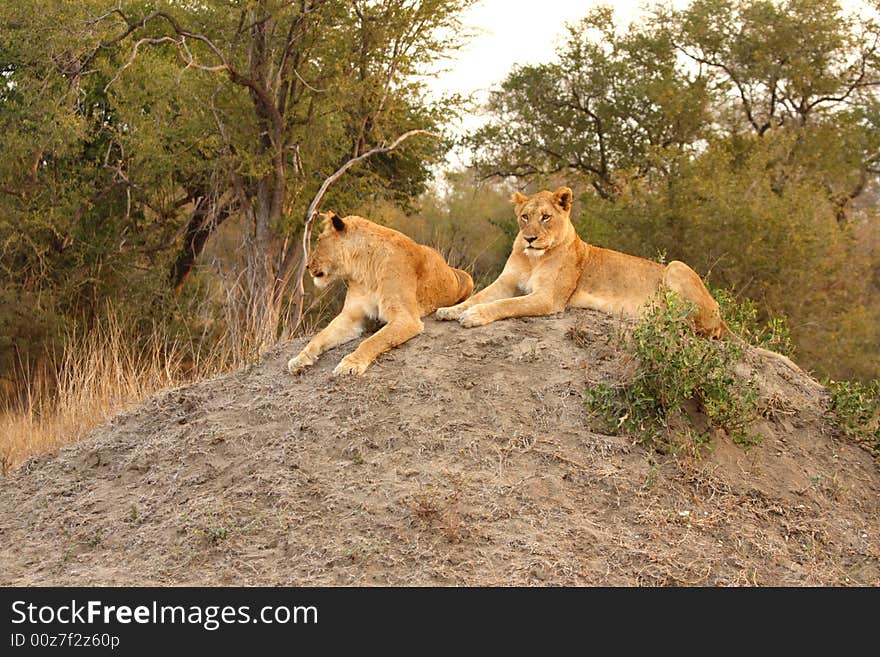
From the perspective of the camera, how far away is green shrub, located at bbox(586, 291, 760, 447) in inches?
268

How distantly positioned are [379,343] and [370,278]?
0.62m

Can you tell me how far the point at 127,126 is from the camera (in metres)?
16.6

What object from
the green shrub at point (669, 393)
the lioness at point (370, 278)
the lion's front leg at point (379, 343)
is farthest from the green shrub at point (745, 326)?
the lion's front leg at point (379, 343)

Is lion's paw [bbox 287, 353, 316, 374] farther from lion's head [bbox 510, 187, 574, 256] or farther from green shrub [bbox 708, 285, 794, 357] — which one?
green shrub [bbox 708, 285, 794, 357]

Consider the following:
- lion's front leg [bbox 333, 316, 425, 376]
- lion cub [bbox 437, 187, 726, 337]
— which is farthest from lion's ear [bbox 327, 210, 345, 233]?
lion cub [bbox 437, 187, 726, 337]

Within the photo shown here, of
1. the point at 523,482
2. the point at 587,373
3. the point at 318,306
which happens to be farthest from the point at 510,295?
the point at 318,306

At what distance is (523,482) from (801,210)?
14504 millimetres

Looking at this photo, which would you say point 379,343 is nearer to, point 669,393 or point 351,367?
point 351,367

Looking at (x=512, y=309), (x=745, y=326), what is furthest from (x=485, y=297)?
(x=745, y=326)

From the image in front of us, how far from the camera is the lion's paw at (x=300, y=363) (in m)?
7.53

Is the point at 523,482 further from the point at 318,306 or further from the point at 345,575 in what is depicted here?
the point at 318,306

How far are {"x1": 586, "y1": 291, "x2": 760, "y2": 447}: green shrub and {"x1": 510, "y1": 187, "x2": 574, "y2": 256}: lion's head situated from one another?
129 cm

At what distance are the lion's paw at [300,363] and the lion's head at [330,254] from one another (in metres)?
0.56

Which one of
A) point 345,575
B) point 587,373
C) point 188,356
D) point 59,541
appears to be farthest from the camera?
point 188,356
